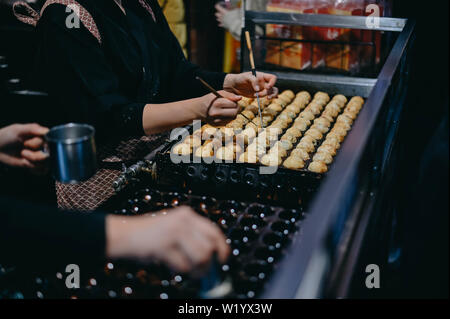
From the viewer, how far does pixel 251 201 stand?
201 cm

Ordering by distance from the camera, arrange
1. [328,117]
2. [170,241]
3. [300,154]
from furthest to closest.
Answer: [328,117], [300,154], [170,241]

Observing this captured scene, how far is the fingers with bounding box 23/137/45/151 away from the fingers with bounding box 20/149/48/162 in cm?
1

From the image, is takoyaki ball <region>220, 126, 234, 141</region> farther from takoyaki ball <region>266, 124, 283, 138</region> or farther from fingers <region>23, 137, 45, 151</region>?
fingers <region>23, 137, 45, 151</region>

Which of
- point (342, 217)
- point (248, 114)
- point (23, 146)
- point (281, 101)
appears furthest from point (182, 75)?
point (342, 217)

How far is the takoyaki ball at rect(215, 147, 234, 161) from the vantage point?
7.42ft

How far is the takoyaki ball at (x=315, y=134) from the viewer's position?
101 inches

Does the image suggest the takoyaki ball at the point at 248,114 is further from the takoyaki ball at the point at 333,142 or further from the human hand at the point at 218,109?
the human hand at the point at 218,109

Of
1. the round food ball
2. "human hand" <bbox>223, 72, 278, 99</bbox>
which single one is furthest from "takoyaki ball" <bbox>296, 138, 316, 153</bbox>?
"human hand" <bbox>223, 72, 278, 99</bbox>

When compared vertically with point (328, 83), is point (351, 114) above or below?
below

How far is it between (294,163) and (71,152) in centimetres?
121

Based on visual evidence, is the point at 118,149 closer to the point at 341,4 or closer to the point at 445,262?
the point at 445,262

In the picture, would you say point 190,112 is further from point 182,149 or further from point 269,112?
point 269,112

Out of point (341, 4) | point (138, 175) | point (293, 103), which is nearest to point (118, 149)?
point (138, 175)

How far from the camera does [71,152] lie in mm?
1340
